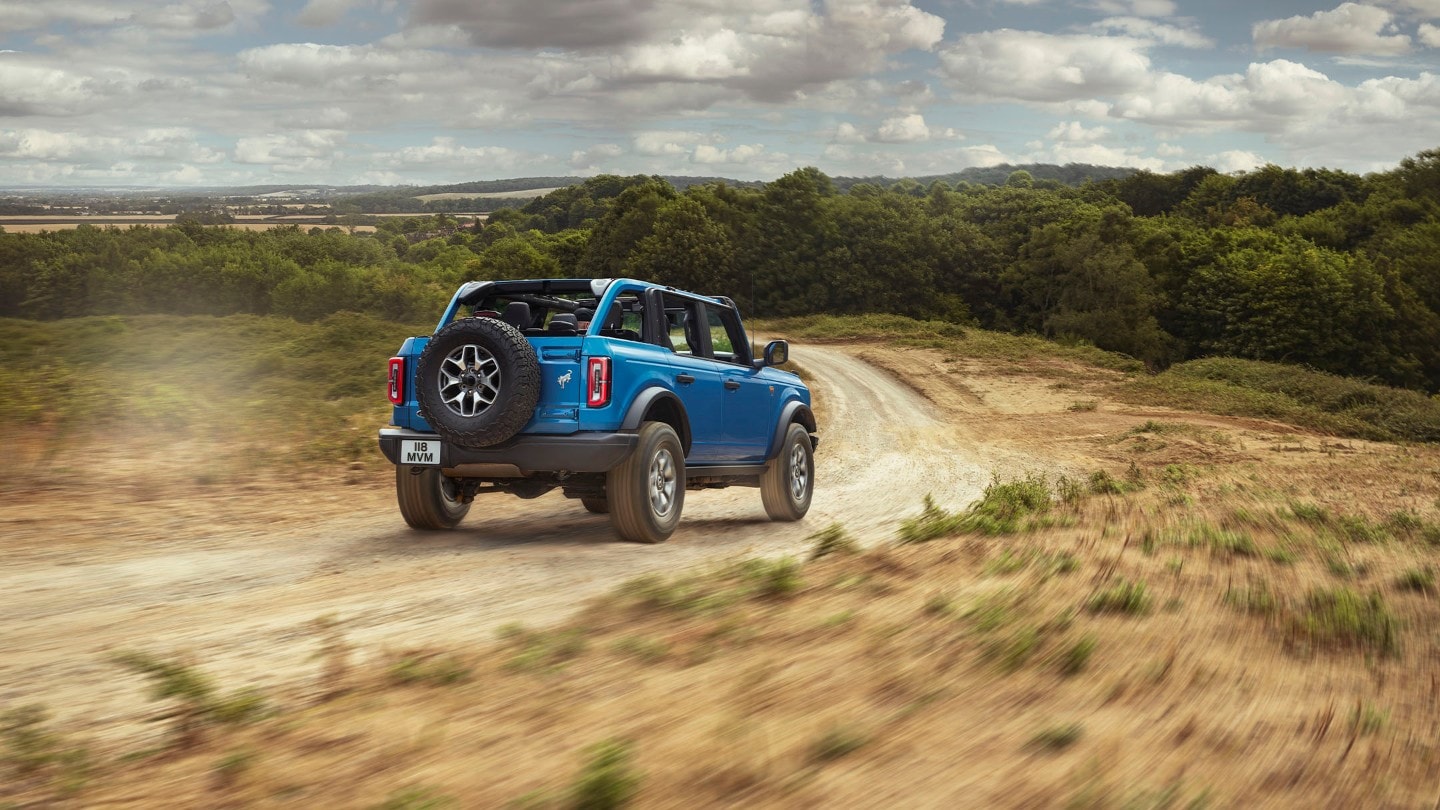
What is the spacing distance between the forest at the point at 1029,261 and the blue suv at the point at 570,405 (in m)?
38.6

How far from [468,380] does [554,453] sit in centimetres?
75

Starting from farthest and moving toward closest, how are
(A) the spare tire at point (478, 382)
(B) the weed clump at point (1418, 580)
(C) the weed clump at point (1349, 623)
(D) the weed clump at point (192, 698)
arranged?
1. (A) the spare tire at point (478, 382)
2. (B) the weed clump at point (1418, 580)
3. (C) the weed clump at point (1349, 623)
4. (D) the weed clump at point (192, 698)

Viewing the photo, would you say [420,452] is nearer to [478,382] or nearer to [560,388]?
[478,382]

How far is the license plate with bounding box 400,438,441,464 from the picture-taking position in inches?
290

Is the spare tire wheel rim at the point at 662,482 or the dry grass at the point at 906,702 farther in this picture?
the spare tire wheel rim at the point at 662,482

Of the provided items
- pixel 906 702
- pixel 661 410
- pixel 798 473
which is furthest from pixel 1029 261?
pixel 906 702

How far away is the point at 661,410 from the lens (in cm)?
799

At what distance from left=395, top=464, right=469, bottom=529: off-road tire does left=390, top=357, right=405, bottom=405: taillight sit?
0.52 m

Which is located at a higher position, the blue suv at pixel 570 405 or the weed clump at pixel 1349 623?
the blue suv at pixel 570 405

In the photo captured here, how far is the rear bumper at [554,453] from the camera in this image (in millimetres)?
7094

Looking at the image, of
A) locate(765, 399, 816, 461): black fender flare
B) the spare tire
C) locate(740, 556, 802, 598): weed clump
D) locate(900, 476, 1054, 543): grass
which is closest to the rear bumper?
the spare tire

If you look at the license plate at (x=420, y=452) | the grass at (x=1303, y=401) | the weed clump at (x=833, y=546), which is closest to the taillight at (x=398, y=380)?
the license plate at (x=420, y=452)

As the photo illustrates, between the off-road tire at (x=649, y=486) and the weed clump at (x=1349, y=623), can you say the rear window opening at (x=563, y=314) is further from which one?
the weed clump at (x=1349, y=623)

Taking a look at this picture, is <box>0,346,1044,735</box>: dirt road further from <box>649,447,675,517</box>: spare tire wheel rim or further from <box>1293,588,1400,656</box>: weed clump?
<box>1293,588,1400,656</box>: weed clump
